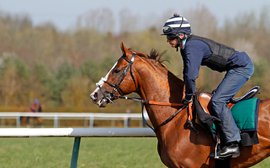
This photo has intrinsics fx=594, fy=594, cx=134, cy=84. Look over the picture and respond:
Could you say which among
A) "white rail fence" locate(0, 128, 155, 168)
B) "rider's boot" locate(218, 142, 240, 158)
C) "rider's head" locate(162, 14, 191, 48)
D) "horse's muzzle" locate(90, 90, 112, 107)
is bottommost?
"white rail fence" locate(0, 128, 155, 168)

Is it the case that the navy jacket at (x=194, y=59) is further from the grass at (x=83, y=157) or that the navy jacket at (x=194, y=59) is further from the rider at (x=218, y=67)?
the grass at (x=83, y=157)

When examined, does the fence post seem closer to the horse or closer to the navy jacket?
the horse

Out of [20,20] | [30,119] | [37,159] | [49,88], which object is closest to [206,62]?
[37,159]

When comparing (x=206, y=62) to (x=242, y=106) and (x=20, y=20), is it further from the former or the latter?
(x=20, y=20)

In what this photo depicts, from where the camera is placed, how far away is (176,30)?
7.07 metres

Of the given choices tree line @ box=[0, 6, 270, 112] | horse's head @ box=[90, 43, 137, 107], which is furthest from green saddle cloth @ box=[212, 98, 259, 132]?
tree line @ box=[0, 6, 270, 112]

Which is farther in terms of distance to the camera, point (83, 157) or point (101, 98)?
point (83, 157)

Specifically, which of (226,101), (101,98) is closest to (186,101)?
(226,101)

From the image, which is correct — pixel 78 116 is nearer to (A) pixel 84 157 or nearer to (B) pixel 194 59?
(A) pixel 84 157

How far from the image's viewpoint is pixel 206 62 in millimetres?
7125

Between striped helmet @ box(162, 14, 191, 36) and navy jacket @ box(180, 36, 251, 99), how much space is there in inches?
5.8

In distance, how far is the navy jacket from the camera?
6844mm

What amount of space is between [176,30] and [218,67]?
0.68 metres

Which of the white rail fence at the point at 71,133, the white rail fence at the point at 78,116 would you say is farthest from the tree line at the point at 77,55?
the white rail fence at the point at 71,133
